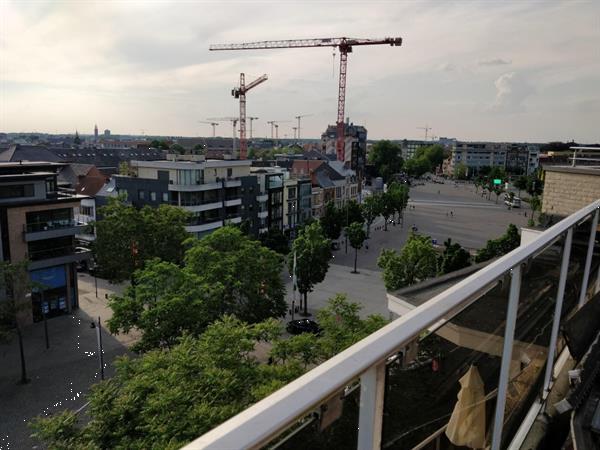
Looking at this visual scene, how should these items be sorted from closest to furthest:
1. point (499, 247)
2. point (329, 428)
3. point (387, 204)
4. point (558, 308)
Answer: point (329, 428), point (558, 308), point (499, 247), point (387, 204)

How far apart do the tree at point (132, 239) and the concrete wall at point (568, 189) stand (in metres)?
19.9

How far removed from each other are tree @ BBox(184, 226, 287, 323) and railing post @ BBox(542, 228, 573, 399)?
15.8 m

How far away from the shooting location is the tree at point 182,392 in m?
9.64

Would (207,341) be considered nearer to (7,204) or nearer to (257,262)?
(257,262)

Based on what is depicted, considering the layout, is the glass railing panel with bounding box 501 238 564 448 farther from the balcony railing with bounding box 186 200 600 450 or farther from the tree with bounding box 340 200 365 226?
the tree with bounding box 340 200 365 226

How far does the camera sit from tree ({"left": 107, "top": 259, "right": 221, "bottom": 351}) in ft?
54.0

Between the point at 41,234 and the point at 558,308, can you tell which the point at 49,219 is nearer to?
the point at 41,234

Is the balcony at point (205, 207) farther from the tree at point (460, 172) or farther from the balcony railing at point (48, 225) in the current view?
the tree at point (460, 172)

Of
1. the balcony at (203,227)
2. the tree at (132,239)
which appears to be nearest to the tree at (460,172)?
the balcony at (203,227)

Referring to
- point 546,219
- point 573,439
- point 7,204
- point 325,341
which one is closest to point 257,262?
point 325,341

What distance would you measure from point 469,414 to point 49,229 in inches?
1139

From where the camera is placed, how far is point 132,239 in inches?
1064

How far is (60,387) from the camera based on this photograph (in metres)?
19.6

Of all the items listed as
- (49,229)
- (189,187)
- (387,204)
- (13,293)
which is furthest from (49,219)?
(387,204)
